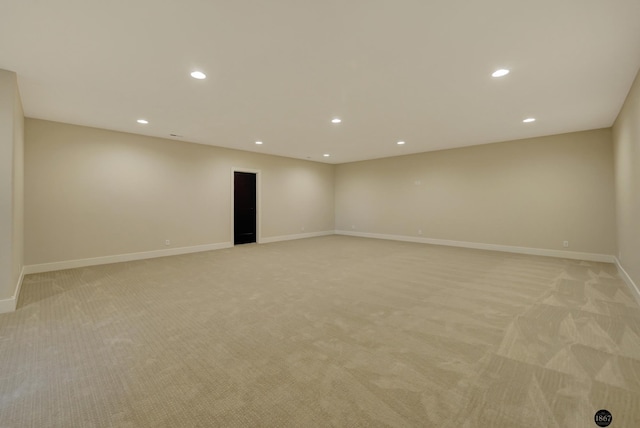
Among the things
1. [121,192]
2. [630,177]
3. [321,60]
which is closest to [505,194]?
[630,177]

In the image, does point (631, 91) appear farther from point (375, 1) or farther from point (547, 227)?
point (375, 1)

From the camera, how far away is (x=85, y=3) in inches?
80.7

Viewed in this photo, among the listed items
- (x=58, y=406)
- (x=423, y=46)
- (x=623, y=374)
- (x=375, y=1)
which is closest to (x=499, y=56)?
(x=423, y=46)

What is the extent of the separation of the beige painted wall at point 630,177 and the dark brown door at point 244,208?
25.0 ft

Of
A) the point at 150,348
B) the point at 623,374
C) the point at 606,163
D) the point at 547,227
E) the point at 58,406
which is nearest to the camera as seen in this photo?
the point at 58,406

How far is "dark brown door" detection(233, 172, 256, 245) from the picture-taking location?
7859 mm

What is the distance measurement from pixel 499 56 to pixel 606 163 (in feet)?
15.7

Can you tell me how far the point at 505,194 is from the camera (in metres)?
6.69

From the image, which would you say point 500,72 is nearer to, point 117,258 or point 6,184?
point 6,184

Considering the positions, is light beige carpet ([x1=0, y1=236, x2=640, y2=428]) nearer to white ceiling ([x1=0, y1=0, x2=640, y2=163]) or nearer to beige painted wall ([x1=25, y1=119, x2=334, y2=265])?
beige painted wall ([x1=25, y1=119, x2=334, y2=265])

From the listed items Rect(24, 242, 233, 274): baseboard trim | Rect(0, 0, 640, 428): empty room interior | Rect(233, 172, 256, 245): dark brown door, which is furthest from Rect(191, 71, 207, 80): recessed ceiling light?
Rect(233, 172, 256, 245): dark brown door

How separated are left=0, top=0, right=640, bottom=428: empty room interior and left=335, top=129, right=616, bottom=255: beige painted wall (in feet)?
0.16

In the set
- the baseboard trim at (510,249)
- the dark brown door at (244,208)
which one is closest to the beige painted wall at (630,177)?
the baseboard trim at (510,249)

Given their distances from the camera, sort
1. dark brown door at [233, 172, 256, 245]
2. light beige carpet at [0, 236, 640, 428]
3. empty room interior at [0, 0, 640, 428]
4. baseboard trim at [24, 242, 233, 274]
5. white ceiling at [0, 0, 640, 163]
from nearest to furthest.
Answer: light beige carpet at [0, 236, 640, 428], empty room interior at [0, 0, 640, 428], white ceiling at [0, 0, 640, 163], baseboard trim at [24, 242, 233, 274], dark brown door at [233, 172, 256, 245]
